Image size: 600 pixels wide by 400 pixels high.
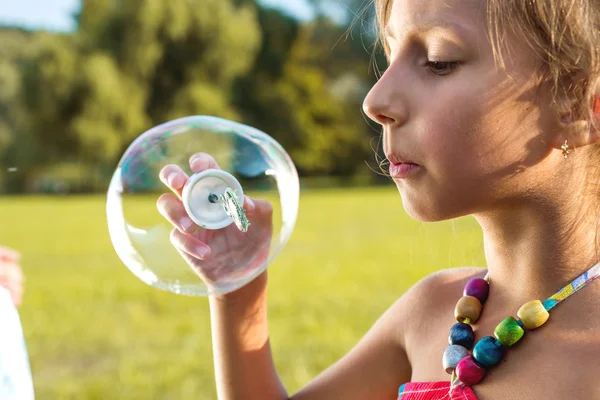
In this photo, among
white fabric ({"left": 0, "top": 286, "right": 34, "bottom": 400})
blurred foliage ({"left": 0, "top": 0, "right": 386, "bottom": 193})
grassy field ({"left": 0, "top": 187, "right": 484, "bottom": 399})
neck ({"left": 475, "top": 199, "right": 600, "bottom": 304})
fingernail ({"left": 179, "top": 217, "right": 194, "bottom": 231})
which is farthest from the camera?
blurred foliage ({"left": 0, "top": 0, "right": 386, "bottom": 193})

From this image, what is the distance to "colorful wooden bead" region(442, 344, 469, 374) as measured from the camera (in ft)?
3.38

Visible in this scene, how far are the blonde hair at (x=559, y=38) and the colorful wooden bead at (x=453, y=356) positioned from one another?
344 millimetres

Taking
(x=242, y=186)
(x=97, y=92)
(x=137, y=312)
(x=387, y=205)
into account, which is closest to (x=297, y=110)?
(x=97, y=92)

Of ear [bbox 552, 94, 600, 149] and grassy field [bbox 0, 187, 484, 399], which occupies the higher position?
ear [bbox 552, 94, 600, 149]

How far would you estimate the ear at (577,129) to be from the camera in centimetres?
96

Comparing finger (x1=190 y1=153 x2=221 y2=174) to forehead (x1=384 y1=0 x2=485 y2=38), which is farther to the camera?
finger (x1=190 y1=153 x2=221 y2=174)

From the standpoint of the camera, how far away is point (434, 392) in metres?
1.05

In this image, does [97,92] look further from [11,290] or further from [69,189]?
[11,290]

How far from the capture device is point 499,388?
38.4 inches

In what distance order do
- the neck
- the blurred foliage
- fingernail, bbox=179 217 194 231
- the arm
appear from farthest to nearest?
1. the blurred foliage
2. the arm
3. fingernail, bbox=179 217 194 231
4. the neck

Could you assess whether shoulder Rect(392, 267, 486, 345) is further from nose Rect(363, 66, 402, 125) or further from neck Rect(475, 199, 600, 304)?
nose Rect(363, 66, 402, 125)

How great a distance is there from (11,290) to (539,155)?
2.52 ft

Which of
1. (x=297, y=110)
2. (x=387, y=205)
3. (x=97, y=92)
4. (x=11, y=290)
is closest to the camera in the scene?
(x=11, y=290)

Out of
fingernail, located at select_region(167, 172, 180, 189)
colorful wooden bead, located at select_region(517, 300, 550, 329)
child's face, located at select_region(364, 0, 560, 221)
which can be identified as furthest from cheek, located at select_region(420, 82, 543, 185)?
fingernail, located at select_region(167, 172, 180, 189)
